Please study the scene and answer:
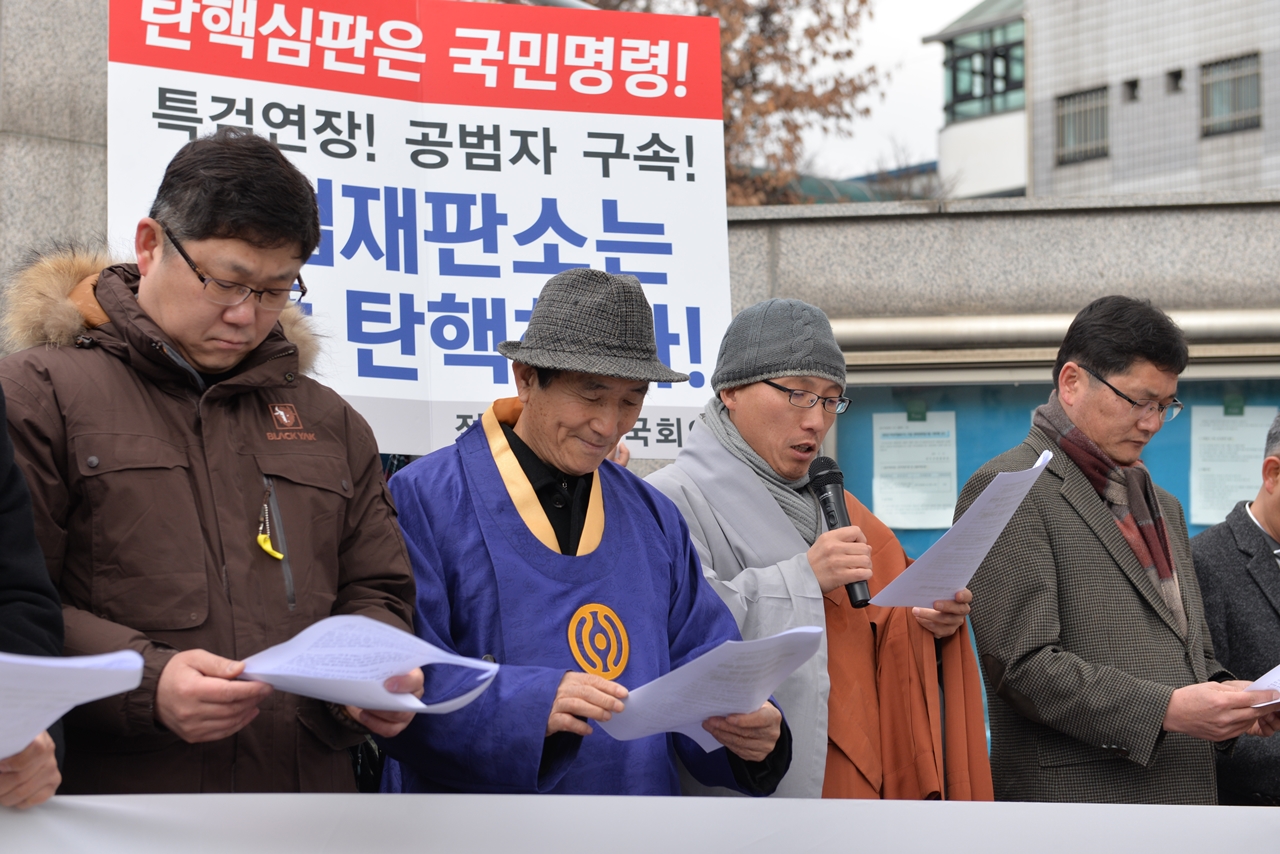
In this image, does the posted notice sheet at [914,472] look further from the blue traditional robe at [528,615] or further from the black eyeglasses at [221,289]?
the black eyeglasses at [221,289]

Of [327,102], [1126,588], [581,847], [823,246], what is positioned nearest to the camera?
[581,847]

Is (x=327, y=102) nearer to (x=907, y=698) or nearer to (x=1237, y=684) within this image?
(x=907, y=698)

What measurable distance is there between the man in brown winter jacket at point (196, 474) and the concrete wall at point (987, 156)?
1175 inches

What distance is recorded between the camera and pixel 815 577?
2943mm

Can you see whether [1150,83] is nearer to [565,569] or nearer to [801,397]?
[801,397]

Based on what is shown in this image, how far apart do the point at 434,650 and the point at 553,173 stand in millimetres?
2571

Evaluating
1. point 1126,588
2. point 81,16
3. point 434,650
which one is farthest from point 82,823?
point 81,16

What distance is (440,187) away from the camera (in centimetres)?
404

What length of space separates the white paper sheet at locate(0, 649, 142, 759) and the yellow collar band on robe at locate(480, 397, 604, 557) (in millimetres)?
1084

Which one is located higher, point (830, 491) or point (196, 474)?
point (196, 474)

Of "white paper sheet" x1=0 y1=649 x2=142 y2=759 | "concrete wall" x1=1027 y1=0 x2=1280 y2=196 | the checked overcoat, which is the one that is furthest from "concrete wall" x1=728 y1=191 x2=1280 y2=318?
"concrete wall" x1=1027 y1=0 x2=1280 y2=196

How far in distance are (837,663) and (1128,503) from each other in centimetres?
89

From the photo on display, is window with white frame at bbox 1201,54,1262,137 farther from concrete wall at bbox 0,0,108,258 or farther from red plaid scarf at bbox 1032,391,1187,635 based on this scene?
concrete wall at bbox 0,0,108,258

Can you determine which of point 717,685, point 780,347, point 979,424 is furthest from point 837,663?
point 979,424
